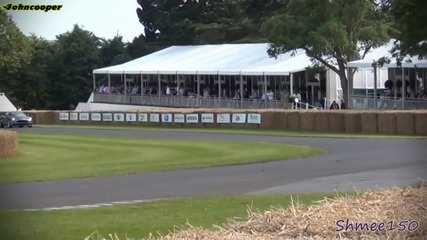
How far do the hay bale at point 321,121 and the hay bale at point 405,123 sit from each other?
5.79 metres

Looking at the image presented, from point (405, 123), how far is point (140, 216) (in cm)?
2338

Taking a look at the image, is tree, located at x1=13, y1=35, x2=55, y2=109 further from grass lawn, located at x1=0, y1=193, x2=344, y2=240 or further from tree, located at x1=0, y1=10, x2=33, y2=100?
tree, located at x1=0, y1=10, x2=33, y2=100

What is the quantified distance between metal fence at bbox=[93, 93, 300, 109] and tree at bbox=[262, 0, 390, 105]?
3.79 meters

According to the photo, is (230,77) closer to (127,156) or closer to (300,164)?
(127,156)

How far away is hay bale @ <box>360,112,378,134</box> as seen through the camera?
1471 inches

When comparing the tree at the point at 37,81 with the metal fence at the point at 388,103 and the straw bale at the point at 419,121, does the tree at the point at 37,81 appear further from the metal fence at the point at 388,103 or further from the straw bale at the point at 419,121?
the straw bale at the point at 419,121

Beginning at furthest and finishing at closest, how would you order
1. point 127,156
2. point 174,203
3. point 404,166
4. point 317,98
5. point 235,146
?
1. point 317,98
2. point 235,146
3. point 127,156
4. point 404,166
5. point 174,203

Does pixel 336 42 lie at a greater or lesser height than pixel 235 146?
greater

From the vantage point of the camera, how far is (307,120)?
4203 centimetres

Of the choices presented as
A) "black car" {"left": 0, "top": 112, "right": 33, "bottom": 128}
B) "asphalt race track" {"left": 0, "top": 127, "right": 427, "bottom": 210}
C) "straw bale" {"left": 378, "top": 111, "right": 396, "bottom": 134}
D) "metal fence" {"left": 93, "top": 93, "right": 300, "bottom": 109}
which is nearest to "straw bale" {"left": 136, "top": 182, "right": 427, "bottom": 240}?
"black car" {"left": 0, "top": 112, "right": 33, "bottom": 128}

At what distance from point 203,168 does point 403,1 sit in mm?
18729

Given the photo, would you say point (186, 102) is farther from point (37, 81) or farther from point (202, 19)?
point (37, 81)

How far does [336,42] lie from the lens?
4697 centimetres

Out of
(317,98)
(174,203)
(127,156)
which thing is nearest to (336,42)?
(317,98)
